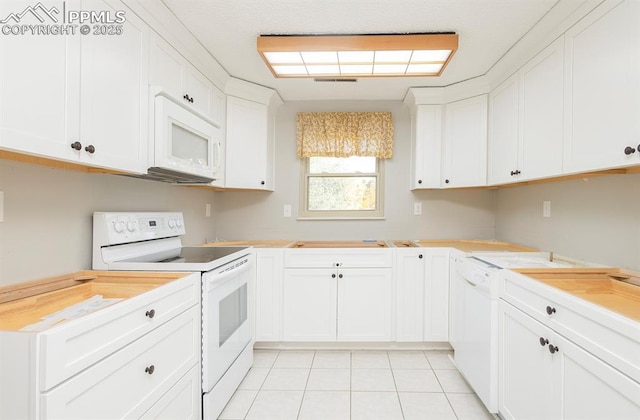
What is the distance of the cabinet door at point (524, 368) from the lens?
127 cm

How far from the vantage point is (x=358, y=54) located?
1.96 m

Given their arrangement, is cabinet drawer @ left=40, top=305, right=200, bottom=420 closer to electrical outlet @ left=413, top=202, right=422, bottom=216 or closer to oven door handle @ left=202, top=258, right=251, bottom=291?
oven door handle @ left=202, top=258, right=251, bottom=291

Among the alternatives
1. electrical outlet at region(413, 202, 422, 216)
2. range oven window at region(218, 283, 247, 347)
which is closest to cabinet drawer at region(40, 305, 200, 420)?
range oven window at region(218, 283, 247, 347)

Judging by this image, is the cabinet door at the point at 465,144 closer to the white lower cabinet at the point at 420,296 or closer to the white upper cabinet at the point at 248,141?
the white lower cabinet at the point at 420,296

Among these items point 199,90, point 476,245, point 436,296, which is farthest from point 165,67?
point 476,245

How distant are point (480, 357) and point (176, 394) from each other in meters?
1.73

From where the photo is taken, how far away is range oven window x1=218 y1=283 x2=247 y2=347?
1821 millimetres

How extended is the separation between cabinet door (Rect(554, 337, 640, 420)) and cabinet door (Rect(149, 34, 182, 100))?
7.33 ft

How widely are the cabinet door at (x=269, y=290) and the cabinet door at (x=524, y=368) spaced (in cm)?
163

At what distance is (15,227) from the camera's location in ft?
3.89

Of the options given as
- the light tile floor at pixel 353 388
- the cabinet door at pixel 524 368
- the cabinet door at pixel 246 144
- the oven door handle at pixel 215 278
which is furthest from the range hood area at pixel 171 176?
the cabinet door at pixel 524 368

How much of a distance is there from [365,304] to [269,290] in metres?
0.83

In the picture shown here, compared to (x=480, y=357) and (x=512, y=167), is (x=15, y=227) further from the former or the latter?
(x=512, y=167)

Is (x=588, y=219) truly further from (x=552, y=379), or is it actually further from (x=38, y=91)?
(x=38, y=91)
